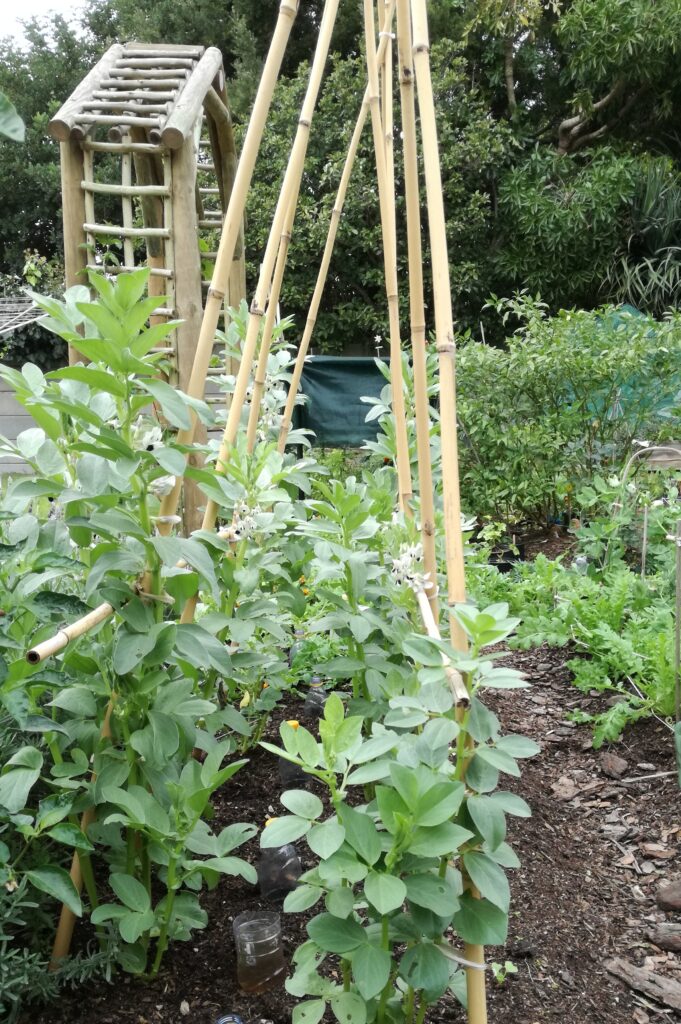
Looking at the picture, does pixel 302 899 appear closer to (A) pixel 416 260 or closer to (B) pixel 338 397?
(A) pixel 416 260

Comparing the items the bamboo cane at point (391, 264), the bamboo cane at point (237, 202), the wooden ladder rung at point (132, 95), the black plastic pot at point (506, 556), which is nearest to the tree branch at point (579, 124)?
the black plastic pot at point (506, 556)

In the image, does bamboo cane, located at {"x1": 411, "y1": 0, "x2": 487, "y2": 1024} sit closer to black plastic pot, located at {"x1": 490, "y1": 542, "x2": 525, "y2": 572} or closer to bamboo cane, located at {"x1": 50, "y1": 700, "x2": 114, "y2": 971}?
bamboo cane, located at {"x1": 50, "y1": 700, "x2": 114, "y2": 971}

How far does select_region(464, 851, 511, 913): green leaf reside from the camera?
100cm

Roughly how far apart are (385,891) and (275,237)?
133 centimetres

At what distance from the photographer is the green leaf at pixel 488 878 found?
1004 mm

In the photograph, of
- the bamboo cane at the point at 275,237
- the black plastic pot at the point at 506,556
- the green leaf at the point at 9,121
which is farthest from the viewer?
the black plastic pot at the point at 506,556

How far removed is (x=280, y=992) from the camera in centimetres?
142

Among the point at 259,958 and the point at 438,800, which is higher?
the point at 438,800

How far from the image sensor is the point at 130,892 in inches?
48.9

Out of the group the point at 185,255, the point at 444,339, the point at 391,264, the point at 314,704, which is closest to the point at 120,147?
the point at 185,255

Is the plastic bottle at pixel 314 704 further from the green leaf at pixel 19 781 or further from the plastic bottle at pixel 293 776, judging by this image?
the green leaf at pixel 19 781

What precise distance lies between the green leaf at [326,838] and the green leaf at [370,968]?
13 centimetres

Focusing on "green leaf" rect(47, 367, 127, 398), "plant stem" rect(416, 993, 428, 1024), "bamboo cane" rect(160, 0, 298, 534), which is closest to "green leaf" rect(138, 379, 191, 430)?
"green leaf" rect(47, 367, 127, 398)

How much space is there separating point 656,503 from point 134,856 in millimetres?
3259
